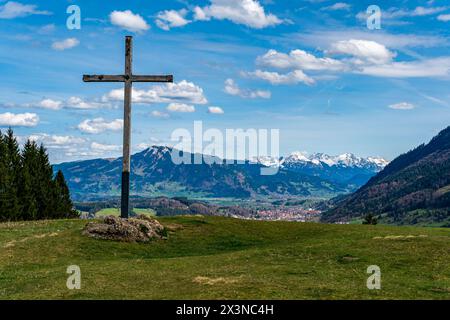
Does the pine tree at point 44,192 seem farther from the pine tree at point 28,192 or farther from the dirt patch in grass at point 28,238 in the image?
the dirt patch in grass at point 28,238

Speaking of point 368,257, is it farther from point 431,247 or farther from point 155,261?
point 155,261

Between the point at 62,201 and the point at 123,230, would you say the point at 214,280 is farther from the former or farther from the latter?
the point at 62,201

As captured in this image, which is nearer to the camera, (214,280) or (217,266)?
(214,280)

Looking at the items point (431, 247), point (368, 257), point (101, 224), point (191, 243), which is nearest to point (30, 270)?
point (101, 224)

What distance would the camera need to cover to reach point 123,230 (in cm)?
4419

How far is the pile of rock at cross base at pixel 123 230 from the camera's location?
143 ft

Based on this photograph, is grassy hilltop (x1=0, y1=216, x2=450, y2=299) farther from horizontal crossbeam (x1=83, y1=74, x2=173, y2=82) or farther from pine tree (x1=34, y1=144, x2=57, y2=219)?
pine tree (x1=34, y1=144, x2=57, y2=219)

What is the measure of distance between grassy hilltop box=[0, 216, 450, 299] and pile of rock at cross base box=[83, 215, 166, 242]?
114 cm

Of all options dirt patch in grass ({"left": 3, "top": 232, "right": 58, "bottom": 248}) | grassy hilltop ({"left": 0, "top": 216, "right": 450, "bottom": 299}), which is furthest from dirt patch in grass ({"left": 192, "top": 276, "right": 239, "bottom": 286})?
dirt patch in grass ({"left": 3, "top": 232, "right": 58, "bottom": 248})

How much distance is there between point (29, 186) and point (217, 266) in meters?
79.8

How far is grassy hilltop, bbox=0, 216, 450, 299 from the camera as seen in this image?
22.7 metres

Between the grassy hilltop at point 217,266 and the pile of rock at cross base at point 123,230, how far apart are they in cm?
114

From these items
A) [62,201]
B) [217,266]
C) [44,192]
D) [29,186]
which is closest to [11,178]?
[29,186]

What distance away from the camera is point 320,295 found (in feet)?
69.8
